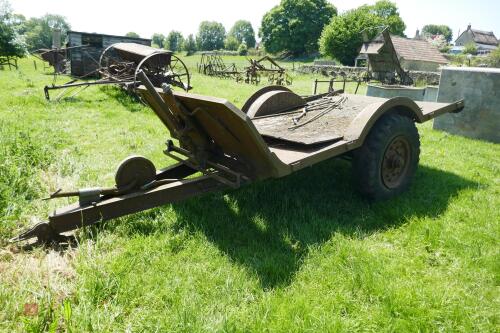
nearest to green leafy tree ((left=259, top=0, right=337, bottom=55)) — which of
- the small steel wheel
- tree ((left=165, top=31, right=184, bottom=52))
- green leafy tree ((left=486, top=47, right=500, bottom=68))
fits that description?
green leafy tree ((left=486, top=47, right=500, bottom=68))

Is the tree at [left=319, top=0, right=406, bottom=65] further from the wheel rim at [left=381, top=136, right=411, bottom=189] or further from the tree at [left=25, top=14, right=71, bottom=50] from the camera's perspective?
the tree at [left=25, top=14, right=71, bottom=50]

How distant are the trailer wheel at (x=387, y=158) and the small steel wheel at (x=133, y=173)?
2.00 meters

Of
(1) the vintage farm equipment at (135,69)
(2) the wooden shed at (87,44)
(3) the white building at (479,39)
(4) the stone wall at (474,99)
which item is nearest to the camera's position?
(4) the stone wall at (474,99)

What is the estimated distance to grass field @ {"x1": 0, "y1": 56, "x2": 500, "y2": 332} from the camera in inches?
86.4

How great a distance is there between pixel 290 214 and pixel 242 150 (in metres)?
0.90

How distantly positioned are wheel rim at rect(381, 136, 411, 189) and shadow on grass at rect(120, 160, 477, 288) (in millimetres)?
216

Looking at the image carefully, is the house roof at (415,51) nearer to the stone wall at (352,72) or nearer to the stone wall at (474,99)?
the stone wall at (352,72)

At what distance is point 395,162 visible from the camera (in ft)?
12.9

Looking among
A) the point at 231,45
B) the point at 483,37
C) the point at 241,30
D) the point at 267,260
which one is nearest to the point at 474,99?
the point at 267,260

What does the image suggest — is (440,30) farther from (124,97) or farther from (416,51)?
(124,97)

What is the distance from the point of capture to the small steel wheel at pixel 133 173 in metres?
2.96

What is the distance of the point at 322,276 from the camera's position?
8.71 ft

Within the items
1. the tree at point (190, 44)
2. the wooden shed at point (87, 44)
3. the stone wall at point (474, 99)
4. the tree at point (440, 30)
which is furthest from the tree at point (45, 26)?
the tree at point (440, 30)

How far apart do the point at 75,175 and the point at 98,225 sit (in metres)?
1.63
